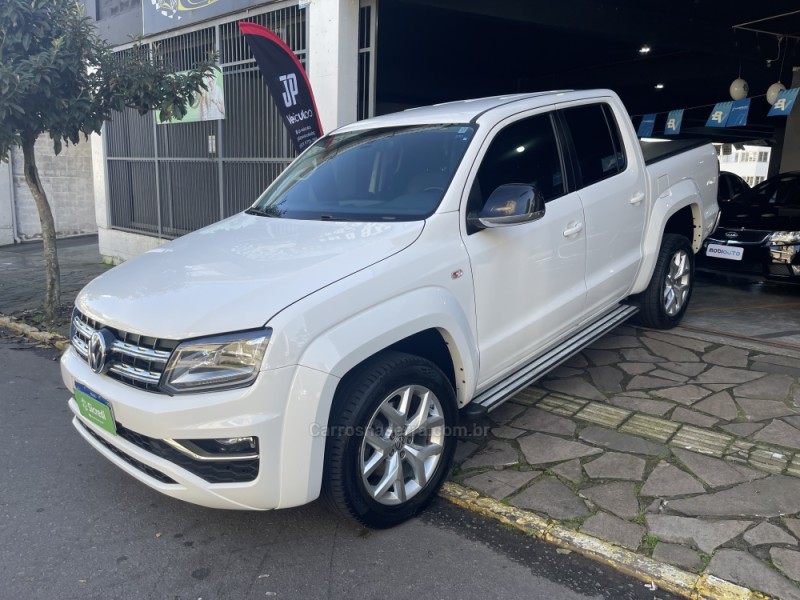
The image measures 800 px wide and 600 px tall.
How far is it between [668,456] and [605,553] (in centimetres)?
106

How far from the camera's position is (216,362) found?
263cm

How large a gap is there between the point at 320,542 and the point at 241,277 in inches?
52.0

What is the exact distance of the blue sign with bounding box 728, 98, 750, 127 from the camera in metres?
10.7

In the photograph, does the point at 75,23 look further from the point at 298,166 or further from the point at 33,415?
the point at 33,415

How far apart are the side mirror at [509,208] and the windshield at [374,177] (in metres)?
0.26

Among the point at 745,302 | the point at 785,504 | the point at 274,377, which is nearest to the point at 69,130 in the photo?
the point at 274,377

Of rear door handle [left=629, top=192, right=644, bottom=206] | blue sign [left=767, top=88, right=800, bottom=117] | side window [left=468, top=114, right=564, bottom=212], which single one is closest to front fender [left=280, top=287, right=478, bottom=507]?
side window [left=468, top=114, right=564, bottom=212]

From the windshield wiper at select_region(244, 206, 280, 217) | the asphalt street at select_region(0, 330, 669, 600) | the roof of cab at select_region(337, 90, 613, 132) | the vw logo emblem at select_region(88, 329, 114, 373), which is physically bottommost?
the asphalt street at select_region(0, 330, 669, 600)

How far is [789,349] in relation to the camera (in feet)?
18.0

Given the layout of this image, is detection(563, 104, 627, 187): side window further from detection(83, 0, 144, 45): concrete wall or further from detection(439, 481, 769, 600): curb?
detection(83, 0, 144, 45): concrete wall

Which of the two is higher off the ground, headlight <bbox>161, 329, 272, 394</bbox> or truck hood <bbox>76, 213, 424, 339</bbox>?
truck hood <bbox>76, 213, 424, 339</bbox>

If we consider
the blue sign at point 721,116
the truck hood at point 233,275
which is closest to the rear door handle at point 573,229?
the truck hood at point 233,275

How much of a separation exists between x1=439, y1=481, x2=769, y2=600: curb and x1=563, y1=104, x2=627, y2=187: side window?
2.19 m

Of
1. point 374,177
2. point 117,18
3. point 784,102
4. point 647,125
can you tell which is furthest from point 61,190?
point 784,102
